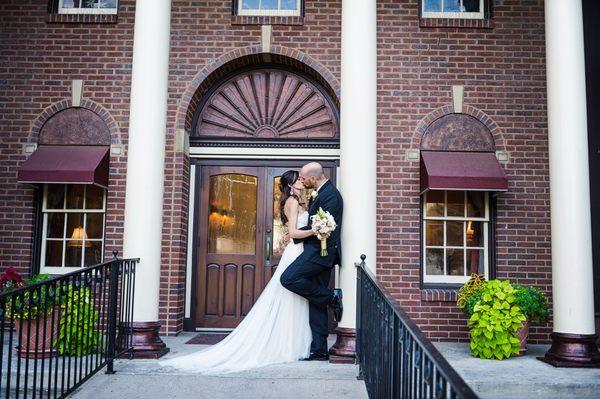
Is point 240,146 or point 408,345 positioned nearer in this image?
point 408,345

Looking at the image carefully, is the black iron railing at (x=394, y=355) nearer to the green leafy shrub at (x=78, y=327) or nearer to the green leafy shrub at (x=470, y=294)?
the green leafy shrub at (x=470, y=294)

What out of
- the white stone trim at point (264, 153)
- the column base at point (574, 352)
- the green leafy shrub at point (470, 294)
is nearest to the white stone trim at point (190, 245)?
the white stone trim at point (264, 153)

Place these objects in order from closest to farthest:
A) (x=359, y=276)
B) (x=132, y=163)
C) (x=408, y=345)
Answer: (x=408, y=345) < (x=359, y=276) < (x=132, y=163)

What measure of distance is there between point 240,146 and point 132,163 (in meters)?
2.11

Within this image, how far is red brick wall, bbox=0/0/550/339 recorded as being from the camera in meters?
7.33

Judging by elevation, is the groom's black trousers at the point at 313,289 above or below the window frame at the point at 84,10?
below

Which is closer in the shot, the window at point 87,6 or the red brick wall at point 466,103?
the red brick wall at point 466,103

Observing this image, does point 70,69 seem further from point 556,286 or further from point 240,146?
point 556,286

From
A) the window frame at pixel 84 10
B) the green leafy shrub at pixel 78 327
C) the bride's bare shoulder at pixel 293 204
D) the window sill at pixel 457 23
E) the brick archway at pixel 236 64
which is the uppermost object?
the window frame at pixel 84 10

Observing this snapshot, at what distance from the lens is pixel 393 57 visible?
757cm

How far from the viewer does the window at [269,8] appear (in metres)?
7.70

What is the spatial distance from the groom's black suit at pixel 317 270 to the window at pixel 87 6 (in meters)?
4.18

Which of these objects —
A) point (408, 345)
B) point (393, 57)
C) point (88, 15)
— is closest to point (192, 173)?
point (88, 15)

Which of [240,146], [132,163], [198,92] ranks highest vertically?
[198,92]
